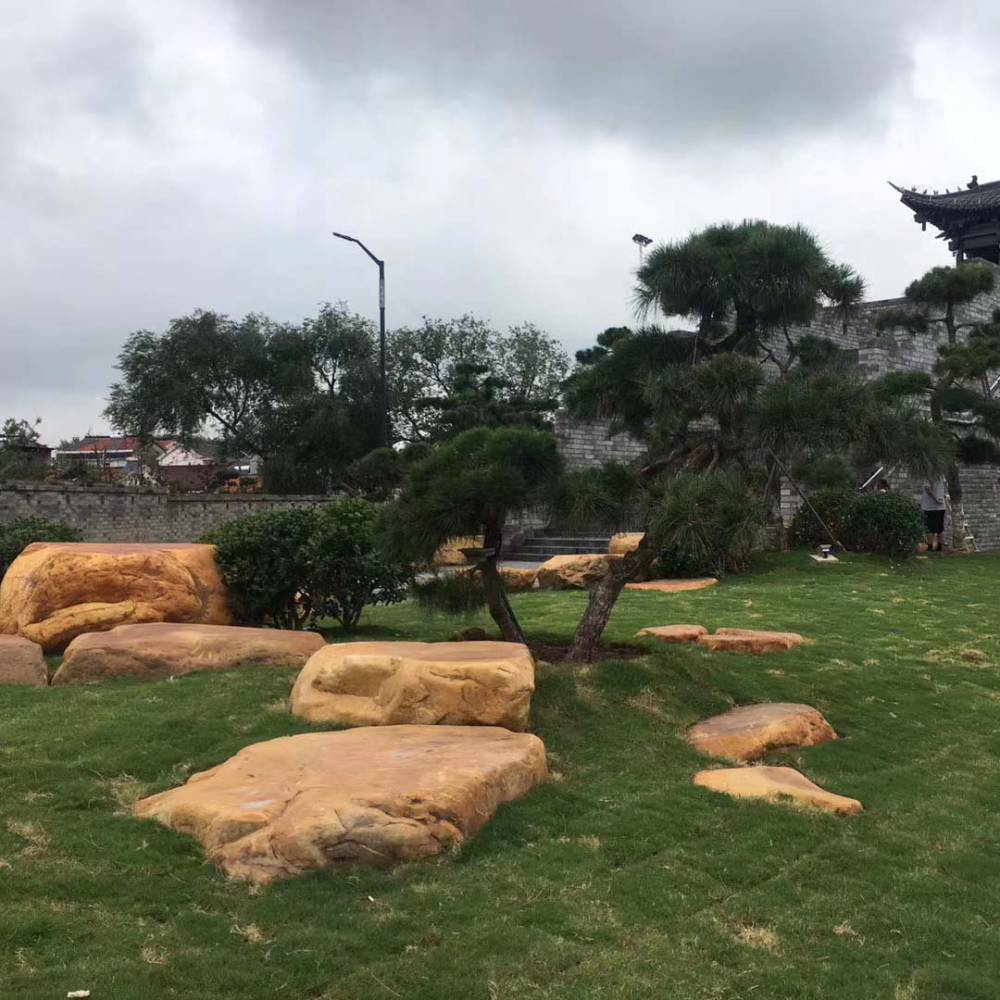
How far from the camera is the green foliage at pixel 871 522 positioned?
628 inches

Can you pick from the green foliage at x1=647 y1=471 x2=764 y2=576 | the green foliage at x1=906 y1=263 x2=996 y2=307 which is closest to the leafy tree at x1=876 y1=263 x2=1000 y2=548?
the green foliage at x1=906 y1=263 x2=996 y2=307

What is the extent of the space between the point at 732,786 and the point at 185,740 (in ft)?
9.32

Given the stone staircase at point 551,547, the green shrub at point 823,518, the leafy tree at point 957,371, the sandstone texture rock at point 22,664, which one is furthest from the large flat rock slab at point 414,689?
the leafy tree at point 957,371

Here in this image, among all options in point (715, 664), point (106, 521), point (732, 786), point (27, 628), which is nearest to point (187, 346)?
point (106, 521)

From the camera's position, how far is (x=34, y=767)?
4.36 metres

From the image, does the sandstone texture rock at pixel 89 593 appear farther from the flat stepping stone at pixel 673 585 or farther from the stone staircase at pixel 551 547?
the stone staircase at pixel 551 547

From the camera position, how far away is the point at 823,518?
16844 mm

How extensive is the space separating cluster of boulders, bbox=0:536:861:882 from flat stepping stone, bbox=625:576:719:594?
4578mm

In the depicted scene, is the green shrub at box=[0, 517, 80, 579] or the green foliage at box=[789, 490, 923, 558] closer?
the green shrub at box=[0, 517, 80, 579]

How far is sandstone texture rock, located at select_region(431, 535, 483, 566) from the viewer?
690 cm

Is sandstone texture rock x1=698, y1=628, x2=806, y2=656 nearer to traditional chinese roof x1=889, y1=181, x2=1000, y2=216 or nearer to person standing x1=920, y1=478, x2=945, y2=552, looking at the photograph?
person standing x1=920, y1=478, x2=945, y2=552

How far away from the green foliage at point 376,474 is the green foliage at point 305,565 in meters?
11.5

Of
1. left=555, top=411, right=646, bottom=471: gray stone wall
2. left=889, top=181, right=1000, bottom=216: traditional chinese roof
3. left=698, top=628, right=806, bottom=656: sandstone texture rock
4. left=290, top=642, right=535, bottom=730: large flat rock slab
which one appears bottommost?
left=698, top=628, right=806, bottom=656: sandstone texture rock

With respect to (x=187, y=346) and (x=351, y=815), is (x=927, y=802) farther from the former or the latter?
(x=187, y=346)
